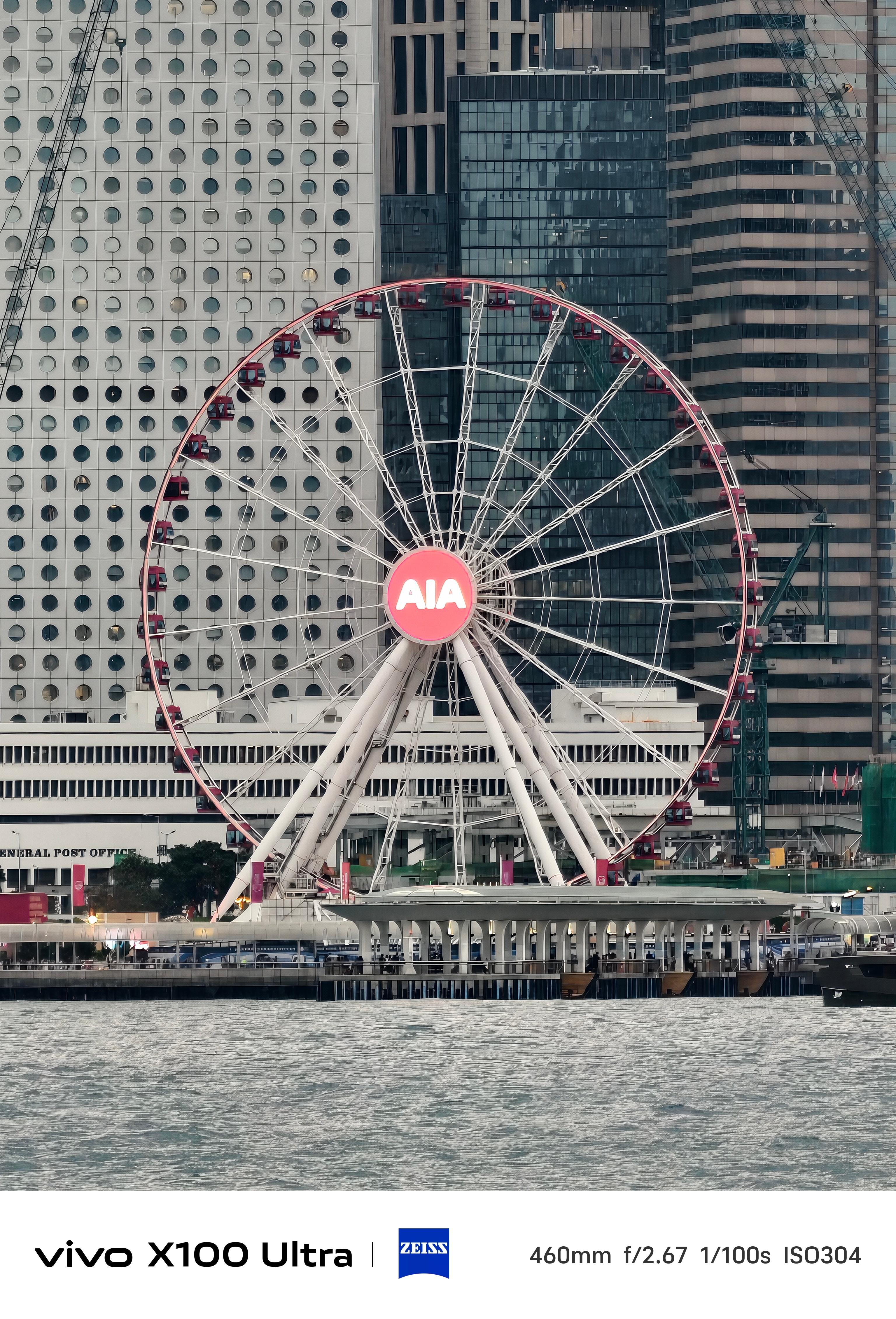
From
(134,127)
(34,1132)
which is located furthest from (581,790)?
(34,1132)

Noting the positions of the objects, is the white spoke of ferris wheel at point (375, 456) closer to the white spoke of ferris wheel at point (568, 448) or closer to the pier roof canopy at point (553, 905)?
the white spoke of ferris wheel at point (568, 448)

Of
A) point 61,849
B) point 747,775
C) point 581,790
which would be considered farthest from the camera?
point 747,775

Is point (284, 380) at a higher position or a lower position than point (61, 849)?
higher

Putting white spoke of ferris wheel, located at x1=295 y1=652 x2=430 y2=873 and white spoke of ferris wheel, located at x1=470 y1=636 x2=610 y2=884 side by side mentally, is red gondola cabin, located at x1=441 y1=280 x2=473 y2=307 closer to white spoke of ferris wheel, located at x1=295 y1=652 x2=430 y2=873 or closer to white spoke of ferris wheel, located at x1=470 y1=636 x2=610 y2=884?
white spoke of ferris wheel, located at x1=470 y1=636 x2=610 y2=884

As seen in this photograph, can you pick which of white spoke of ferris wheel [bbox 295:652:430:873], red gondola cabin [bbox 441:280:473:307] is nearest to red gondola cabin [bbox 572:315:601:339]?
red gondola cabin [bbox 441:280:473:307]

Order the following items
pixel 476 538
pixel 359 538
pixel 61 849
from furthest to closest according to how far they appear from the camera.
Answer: pixel 359 538 < pixel 61 849 < pixel 476 538

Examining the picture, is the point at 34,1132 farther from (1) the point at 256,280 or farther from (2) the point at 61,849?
(1) the point at 256,280
